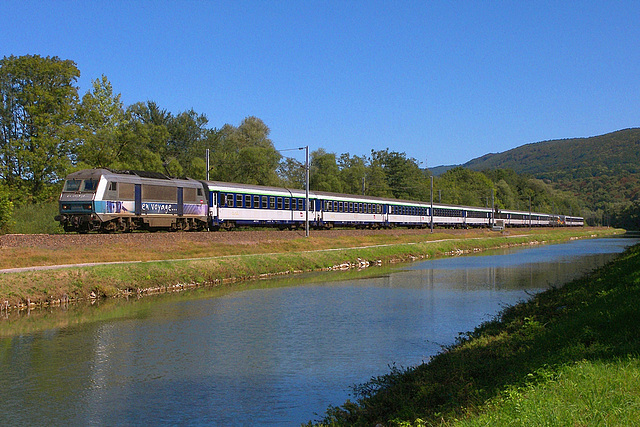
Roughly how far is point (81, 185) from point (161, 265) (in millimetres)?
8399

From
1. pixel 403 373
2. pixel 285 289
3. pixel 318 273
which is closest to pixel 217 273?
pixel 285 289

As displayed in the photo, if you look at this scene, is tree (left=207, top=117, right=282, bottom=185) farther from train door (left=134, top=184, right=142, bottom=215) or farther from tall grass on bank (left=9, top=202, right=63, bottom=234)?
train door (left=134, top=184, right=142, bottom=215)

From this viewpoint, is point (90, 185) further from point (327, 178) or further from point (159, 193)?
point (327, 178)

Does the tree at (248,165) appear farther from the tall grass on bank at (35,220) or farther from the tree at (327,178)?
the tall grass on bank at (35,220)

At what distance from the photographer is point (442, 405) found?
28.4 ft

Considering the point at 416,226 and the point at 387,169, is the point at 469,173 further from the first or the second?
the point at 416,226

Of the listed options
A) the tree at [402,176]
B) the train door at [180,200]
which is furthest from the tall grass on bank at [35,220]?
the tree at [402,176]

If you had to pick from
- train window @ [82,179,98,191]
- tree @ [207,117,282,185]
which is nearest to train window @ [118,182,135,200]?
train window @ [82,179,98,191]

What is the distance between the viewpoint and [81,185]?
3331 cm

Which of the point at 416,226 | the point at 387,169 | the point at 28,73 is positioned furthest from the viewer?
the point at 387,169

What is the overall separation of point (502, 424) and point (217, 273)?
25.4 metres

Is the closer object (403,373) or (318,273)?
(403,373)

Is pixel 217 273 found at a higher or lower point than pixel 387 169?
lower

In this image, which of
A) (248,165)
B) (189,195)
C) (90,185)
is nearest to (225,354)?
(90,185)
